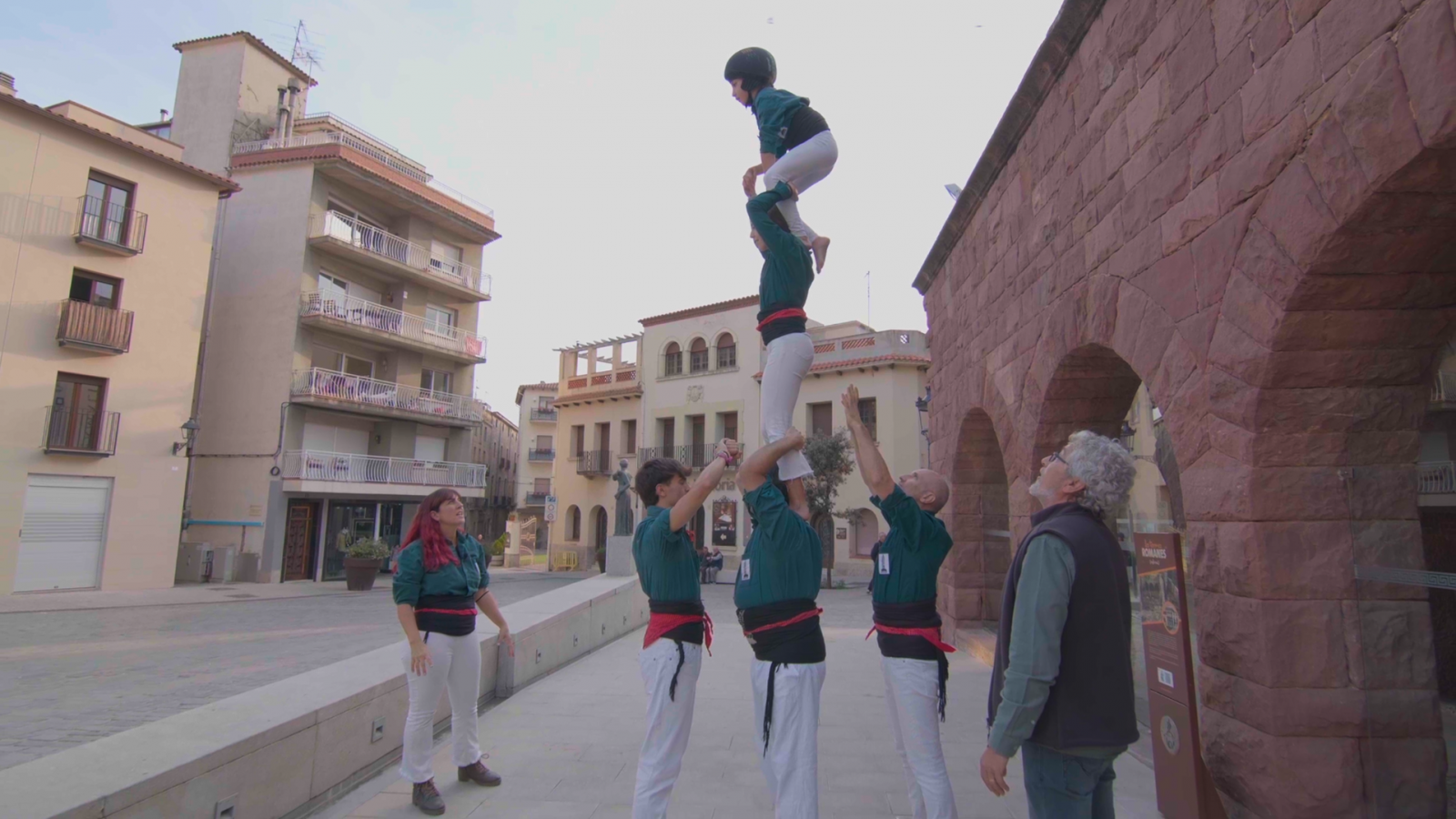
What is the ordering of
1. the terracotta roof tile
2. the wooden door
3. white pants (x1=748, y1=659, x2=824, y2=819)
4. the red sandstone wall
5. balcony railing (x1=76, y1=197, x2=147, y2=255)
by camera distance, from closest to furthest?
1. the red sandstone wall
2. white pants (x1=748, y1=659, x2=824, y2=819)
3. the terracotta roof tile
4. balcony railing (x1=76, y1=197, x2=147, y2=255)
5. the wooden door

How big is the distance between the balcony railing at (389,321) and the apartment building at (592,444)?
7223 millimetres

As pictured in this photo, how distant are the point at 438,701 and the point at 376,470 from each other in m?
19.7

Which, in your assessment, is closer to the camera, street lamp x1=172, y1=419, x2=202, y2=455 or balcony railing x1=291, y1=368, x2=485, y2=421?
street lamp x1=172, y1=419, x2=202, y2=455

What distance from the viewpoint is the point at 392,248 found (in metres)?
22.6

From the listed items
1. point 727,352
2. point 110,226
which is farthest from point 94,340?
point 727,352

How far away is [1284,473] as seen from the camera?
115 inches

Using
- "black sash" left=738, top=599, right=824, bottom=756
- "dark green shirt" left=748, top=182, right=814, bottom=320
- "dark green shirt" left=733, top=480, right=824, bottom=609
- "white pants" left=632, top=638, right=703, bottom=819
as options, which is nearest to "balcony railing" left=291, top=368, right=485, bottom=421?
"white pants" left=632, top=638, right=703, bottom=819

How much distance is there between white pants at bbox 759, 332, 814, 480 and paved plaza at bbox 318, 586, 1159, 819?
1806mm

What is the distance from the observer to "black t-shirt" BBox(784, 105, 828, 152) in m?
3.59

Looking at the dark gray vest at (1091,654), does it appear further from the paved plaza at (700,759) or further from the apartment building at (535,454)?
the apartment building at (535,454)

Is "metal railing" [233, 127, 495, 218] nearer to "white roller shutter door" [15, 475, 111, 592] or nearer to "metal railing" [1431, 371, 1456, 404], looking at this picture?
"white roller shutter door" [15, 475, 111, 592]

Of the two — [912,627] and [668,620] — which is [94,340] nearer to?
[668,620]

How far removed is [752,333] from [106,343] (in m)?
17.9

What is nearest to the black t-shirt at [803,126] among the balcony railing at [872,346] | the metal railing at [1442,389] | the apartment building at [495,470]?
the metal railing at [1442,389]
